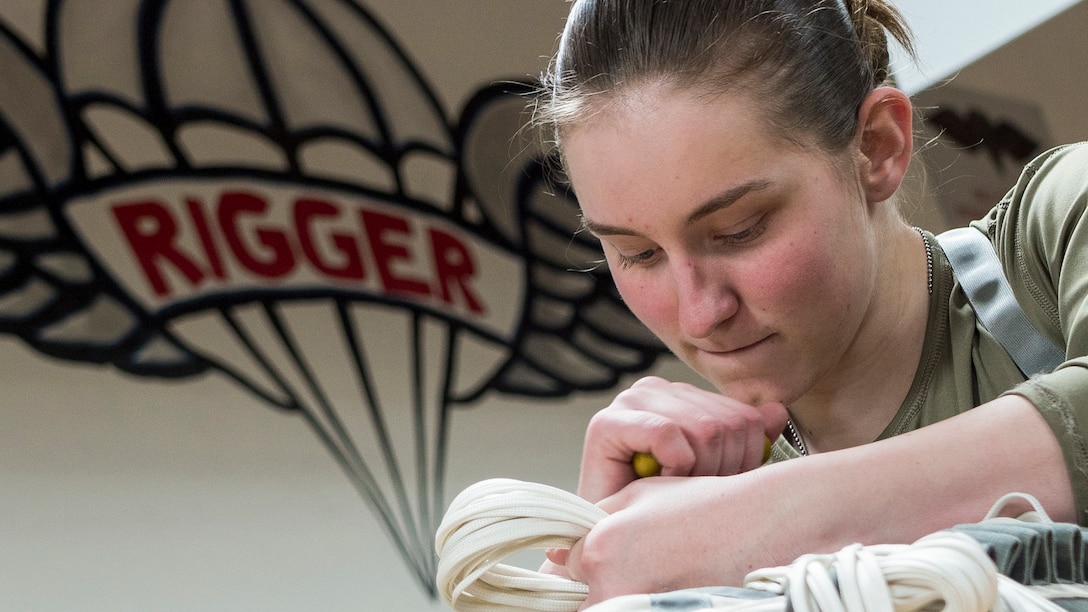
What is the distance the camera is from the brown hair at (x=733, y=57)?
2.01 feet

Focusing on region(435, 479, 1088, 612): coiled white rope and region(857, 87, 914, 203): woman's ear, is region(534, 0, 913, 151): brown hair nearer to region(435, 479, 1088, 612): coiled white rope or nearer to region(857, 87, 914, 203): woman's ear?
region(857, 87, 914, 203): woman's ear

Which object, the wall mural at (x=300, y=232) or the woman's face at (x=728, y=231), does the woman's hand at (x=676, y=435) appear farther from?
the wall mural at (x=300, y=232)

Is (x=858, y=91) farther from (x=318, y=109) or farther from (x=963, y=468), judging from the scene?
(x=318, y=109)

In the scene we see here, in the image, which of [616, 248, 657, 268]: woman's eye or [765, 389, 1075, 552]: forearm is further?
[616, 248, 657, 268]: woman's eye

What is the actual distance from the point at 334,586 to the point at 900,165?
6.59ft

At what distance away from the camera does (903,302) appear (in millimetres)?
714

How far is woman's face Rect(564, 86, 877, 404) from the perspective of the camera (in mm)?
565

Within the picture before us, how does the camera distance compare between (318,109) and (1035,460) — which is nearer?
(1035,460)

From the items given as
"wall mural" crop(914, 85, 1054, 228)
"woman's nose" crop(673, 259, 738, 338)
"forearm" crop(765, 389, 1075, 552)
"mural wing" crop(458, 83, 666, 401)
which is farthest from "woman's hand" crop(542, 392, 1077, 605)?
"wall mural" crop(914, 85, 1054, 228)

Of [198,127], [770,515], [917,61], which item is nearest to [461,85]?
[198,127]

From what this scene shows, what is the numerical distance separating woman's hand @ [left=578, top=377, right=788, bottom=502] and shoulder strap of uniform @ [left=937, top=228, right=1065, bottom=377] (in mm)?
185

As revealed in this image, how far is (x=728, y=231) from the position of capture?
1.89 feet

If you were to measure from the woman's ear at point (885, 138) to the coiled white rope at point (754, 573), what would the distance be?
0.33 meters

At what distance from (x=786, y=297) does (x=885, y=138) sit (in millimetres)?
175
